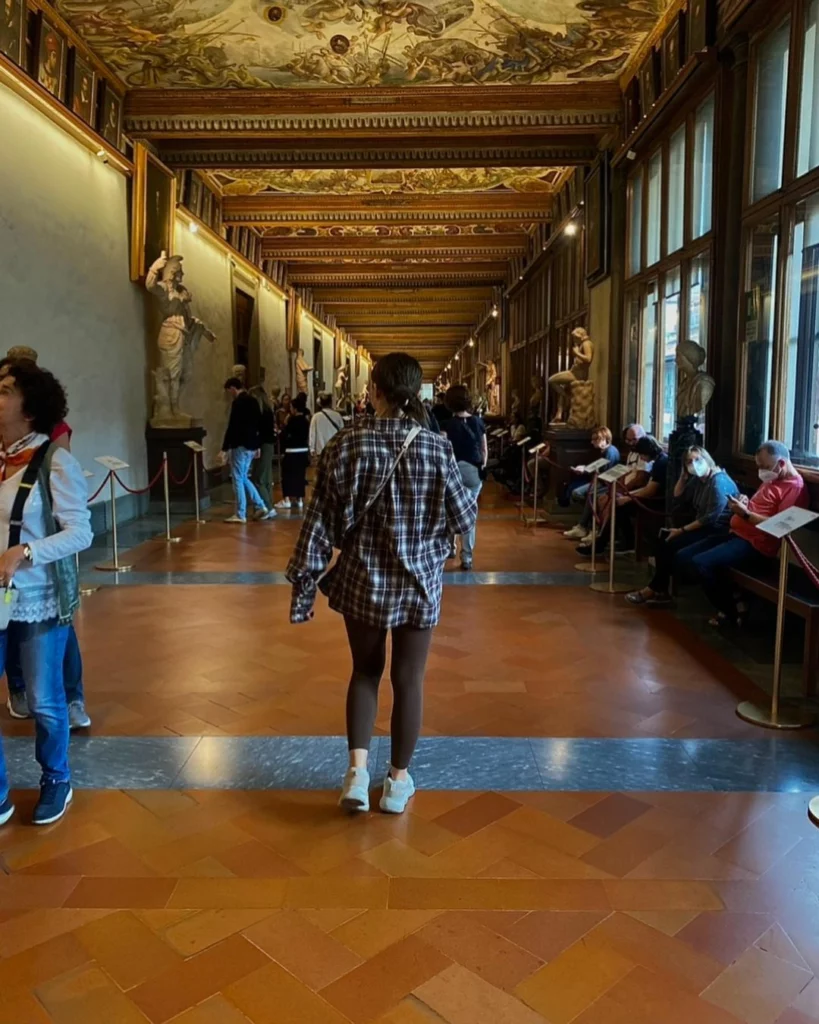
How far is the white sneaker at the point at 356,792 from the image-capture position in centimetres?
279

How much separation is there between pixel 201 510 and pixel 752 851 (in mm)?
9228

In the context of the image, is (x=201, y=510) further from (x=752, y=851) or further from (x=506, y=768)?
(x=752, y=851)

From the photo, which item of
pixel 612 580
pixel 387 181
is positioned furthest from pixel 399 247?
pixel 612 580

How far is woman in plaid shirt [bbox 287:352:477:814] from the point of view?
256 cm

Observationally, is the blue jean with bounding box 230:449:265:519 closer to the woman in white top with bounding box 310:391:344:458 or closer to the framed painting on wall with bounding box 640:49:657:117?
the woman in white top with bounding box 310:391:344:458

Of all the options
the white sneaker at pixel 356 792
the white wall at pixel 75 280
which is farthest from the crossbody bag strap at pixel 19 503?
the white wall at pixel 75 280

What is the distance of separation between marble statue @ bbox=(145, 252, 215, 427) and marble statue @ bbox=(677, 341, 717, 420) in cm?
650

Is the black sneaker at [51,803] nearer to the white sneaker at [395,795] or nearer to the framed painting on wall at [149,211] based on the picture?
the white sneaker at [395,795]

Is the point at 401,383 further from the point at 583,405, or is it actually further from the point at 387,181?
the point at 387,181

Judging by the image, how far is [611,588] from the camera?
626cm

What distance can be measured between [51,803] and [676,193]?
791cm

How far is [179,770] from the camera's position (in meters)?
3.19

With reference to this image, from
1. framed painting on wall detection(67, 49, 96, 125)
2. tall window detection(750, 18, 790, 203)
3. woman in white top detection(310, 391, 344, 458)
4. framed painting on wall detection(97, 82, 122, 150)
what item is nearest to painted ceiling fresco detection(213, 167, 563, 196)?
framed painting on wall detection(97, 82, 122, 150)

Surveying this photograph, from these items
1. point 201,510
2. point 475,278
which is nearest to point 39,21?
point 201,510
